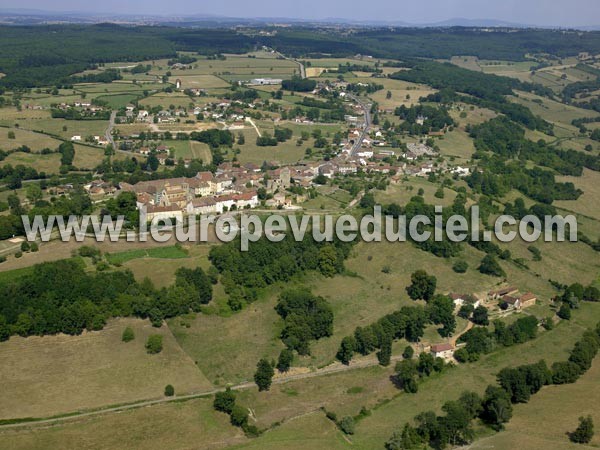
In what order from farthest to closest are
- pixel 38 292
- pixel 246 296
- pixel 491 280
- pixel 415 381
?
1. pixel 491 280
2. pixel 246 296
3. pixel 38 292
4. pixel 415 381

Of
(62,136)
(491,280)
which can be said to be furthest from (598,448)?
(62,136)

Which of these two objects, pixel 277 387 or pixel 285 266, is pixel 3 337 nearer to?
pixel 277 387

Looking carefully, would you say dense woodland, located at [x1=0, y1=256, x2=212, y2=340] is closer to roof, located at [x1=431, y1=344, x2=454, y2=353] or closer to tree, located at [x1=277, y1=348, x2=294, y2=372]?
tree, located at [x1=277, y1=348, x2=294, y2=372]

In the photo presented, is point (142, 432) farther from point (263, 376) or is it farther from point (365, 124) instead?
point (365, 124)

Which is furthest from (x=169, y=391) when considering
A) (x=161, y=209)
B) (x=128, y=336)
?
(x=161, y=209)

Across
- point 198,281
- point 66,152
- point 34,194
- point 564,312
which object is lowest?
point 564,312

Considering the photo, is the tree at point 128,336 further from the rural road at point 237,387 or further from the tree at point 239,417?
the tree at point 239,417

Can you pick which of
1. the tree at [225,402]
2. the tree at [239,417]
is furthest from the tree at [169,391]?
the tree at [239,417]
